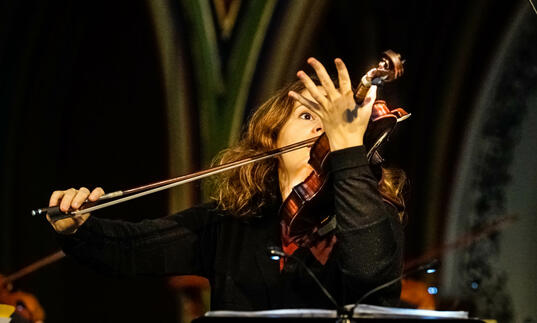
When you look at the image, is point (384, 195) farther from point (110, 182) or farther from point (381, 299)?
point (110, 182)

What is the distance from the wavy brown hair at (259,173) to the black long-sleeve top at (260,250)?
4cm

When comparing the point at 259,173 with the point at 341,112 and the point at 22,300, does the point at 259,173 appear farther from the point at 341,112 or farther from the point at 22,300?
the point at 22,300

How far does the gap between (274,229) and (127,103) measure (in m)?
1.39

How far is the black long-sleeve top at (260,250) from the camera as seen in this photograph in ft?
5.33

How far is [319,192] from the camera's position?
1.85m

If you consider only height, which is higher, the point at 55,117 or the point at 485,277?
the point at 55,117

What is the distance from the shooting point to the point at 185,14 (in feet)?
10.7

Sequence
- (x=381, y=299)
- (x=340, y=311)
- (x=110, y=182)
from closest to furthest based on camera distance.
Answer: (x=340, y=311), (x=381, y=299), (x=110, y=182)

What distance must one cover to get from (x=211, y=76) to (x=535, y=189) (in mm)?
1564

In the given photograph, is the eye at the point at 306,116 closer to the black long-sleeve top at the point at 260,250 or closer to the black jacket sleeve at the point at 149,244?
the black long-sleeve top at the point at 260,250

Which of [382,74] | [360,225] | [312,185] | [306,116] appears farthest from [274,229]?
[382,74]

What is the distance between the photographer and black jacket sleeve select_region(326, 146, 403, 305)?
162cm

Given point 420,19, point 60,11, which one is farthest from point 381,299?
point 60,11

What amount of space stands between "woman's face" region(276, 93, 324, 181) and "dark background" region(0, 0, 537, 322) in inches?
44.7
